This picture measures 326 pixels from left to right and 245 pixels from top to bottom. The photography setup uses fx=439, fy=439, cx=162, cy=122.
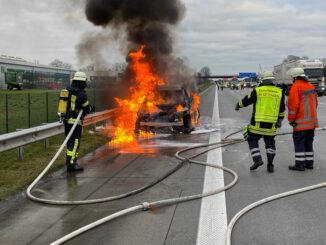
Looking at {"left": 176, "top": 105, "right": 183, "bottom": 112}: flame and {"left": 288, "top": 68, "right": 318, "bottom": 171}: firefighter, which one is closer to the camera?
{"left": 288, "top": 68, "right": 318, "bottom": 171}: firefighter

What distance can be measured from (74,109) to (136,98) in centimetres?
746

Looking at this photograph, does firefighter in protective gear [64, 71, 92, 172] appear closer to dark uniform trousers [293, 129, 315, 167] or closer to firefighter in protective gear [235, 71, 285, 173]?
firefighter in protective gear [235, 71, 285, 173]

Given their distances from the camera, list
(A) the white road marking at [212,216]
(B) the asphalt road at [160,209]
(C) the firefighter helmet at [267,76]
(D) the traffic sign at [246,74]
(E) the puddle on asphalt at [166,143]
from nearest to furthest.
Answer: (A) the white road marking at [212,216] < (B) the asphalt road at [160,209] < (C) the firefighter helmet at [267,76] < (E) the puddle on asphalt at [166,143] < (D) the traffic sign at [246,74]

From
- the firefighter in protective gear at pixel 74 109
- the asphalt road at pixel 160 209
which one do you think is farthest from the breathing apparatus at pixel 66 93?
the asphalt road at pixel 160 209

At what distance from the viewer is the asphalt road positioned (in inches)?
166

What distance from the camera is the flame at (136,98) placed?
43.8ft

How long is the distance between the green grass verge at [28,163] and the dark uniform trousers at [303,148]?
4.22 metres

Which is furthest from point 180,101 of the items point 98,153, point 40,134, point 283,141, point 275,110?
point 275,110

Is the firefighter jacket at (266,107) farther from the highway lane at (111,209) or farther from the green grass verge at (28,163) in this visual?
the green grass verge at (28,163)

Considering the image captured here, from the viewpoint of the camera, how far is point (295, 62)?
4125 centimetres

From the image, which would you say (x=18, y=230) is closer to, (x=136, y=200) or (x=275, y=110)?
(x=136, y=200)

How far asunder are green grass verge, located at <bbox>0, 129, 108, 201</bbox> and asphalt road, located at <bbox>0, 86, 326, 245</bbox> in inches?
14.2

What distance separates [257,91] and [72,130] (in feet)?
10.7

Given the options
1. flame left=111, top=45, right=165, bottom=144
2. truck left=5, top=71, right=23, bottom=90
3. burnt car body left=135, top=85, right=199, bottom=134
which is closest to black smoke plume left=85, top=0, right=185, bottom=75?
flame left=111, top=45, right=165, bottom=144
